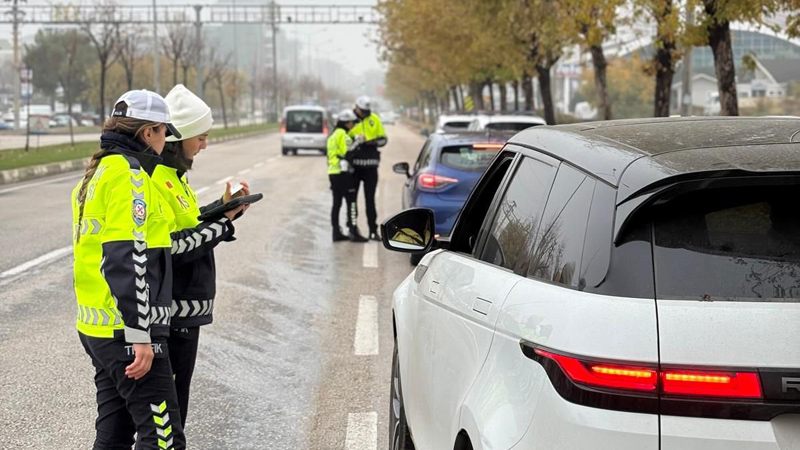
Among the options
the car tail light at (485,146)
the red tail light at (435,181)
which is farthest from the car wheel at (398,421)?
the car tail light at (485,146)

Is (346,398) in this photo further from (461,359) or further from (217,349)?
(461,359)

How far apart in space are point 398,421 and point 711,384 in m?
2.56

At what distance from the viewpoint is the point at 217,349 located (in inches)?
308

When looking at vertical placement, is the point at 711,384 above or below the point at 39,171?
below

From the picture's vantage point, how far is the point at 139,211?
363 centimetres

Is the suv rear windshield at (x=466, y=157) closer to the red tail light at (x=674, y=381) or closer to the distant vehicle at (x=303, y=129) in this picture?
the red tail light at (x=674, y=381)

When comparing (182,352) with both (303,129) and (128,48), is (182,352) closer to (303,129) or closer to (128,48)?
(303,129)

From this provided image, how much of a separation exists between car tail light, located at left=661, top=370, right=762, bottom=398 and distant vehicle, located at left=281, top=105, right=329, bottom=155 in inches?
1445

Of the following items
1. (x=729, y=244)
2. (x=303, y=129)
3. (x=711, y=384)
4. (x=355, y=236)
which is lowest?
(x=355, y=236)

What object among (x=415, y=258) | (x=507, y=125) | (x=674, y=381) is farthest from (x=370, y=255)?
(x=674, y=381)

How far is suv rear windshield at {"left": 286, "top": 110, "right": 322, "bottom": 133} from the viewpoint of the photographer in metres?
38.8

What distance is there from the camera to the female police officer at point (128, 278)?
3.60 metres

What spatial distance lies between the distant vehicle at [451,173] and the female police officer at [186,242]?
23.6 ft

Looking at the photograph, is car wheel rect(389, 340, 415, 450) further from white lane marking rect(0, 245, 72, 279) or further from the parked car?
white lane marking rect(0, 245, 72, 279)
